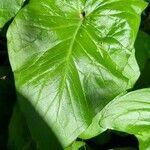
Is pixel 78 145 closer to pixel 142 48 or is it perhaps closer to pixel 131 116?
pixel 131 116

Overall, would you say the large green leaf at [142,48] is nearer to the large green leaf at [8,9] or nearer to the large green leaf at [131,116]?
the large green leaf at [131,116]

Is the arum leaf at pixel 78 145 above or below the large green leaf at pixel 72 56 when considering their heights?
below

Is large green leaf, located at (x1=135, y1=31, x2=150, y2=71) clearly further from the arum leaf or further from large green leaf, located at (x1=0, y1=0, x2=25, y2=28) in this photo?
large green leaf, located at (x1=0, y1=0, x2=25, y2=28)

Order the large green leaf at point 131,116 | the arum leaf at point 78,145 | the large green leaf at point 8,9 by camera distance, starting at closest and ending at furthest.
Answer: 1. the large green leaf at point 131,116
2. the arum leaf at point 78,145
3. the large green leaf at point 8,9

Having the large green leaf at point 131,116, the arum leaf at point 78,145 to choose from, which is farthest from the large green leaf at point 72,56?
the arum leaf at point 78,145

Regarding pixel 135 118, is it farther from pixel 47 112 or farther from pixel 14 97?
pixel 14 97
